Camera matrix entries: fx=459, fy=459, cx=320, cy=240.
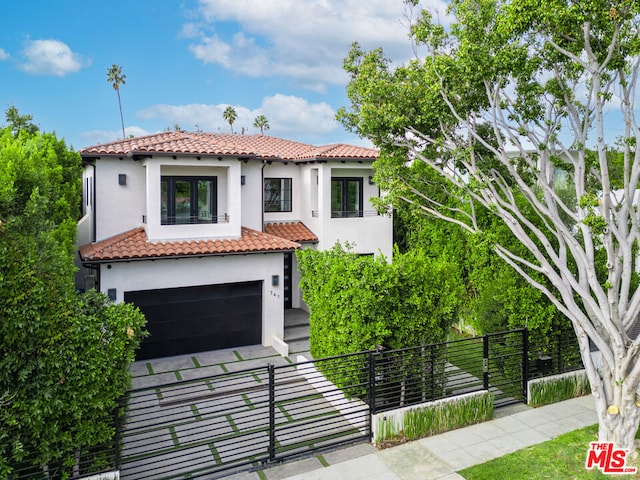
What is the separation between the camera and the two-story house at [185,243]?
1581 cm

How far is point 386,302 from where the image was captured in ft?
38.0

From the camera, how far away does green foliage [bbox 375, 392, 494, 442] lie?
34.0ft

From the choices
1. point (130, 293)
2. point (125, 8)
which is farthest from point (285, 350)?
point (125, 8)

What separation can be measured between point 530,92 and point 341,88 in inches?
262

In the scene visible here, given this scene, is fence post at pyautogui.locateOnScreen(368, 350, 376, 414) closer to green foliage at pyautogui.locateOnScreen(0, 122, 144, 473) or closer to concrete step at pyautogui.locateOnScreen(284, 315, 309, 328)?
green foliage at pyautogui.locateOnScreen(0, 122, 144, 473)

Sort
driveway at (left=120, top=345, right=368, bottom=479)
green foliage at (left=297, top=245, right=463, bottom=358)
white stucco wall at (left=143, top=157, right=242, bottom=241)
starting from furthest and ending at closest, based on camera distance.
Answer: white stucco wall at (left=143, top=157, right=242, bottom=241) < green foliage at (left=297, top=245, right=463, bottom=358) < driveway at (left=120, top=345, right=368, bottom=479)

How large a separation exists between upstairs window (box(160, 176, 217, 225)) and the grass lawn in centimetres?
Result: 1279

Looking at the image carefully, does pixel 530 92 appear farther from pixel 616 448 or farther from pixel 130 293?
pixel 130 293

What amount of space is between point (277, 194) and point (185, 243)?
6.95 metres

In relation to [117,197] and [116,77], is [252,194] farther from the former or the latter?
[116,77]

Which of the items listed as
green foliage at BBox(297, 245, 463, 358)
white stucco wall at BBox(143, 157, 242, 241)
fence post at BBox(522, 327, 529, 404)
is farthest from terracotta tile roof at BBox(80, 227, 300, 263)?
fence post at BBox(522, 327, 529, 404)

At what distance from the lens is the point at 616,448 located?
950cm

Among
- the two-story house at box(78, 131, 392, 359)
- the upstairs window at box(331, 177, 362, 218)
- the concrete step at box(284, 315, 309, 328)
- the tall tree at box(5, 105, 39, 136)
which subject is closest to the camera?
the two-story house at box(78, 131, 392, 359)

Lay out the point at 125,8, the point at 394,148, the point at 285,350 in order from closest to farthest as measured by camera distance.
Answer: the point at 394,148 → the point at 285,350 → the point at 125,8
